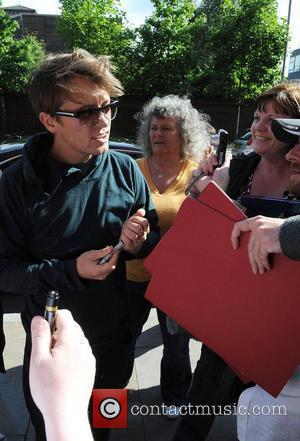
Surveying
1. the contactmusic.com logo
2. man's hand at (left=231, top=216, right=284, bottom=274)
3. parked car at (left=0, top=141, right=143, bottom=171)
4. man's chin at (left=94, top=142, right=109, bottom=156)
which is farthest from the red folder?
parked car at (left=0, top=141, right=143, bottom=171)

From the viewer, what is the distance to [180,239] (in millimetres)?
1540

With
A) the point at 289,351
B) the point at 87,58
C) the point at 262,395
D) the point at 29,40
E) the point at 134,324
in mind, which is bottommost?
the point at 134,324

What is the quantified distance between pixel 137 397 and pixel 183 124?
1.79m

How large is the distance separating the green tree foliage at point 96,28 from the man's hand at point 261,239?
1847 cm

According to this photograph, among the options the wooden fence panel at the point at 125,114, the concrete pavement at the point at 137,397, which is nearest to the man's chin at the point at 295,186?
the concrete pavement at the point at 137,397

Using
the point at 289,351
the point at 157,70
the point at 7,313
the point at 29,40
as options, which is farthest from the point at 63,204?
the point at 29,40

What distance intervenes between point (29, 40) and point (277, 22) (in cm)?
1082

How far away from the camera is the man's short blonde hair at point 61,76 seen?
5.19ft

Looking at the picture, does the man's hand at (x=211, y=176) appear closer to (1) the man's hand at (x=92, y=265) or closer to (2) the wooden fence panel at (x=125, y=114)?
(1) the man's hand at (x=92, y=265)

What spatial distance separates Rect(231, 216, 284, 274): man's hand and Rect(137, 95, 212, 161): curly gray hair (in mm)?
1427

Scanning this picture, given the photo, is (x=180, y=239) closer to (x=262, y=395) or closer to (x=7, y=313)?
(x=262, y=395)

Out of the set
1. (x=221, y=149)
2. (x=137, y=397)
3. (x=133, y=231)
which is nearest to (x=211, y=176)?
(x=221, y=149)

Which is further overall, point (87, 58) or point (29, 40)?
point (29, 40)

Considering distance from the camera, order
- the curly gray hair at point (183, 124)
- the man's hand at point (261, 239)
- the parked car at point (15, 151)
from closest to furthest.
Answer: the man's hand at point (261, 239) < the curly gray hair at point (183, 124) < the parked car at point (15, 151)
